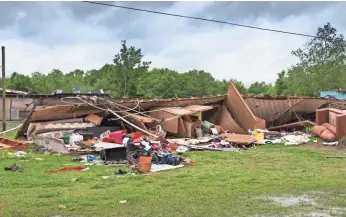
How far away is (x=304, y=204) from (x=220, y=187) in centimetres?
169

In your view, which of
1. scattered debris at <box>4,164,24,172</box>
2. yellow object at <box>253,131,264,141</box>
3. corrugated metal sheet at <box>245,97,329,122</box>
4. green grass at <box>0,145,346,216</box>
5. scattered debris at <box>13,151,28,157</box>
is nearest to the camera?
green grass at <box>0,145,346,216</box>

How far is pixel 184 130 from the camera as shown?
15.9m

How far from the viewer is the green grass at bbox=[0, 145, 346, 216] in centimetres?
586

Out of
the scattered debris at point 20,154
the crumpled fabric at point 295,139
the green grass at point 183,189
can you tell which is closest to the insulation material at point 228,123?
the crumpled fabric at point 295,139

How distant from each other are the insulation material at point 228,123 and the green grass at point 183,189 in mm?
6119

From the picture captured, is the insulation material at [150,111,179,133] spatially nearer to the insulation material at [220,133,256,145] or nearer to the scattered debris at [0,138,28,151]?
the insulation material at [220,133,256,145]

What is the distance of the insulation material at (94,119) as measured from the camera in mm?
15844

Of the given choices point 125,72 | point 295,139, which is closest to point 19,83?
point 125,72

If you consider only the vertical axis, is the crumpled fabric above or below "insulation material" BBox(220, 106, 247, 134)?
below

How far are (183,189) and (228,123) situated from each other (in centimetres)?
1061

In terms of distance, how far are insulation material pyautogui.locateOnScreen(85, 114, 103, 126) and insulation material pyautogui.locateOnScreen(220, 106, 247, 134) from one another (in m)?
5.16

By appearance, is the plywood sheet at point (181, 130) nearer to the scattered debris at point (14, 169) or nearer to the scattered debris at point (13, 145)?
the scattered debris at point (13, 145)

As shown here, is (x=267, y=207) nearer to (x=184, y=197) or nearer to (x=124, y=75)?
(x=184, y=197)

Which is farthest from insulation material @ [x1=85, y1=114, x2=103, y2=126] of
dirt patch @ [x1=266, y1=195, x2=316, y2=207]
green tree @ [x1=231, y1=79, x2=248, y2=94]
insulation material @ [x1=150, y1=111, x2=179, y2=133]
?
green tree @ [x1=231, y1=79, x2=248, y2=94]
